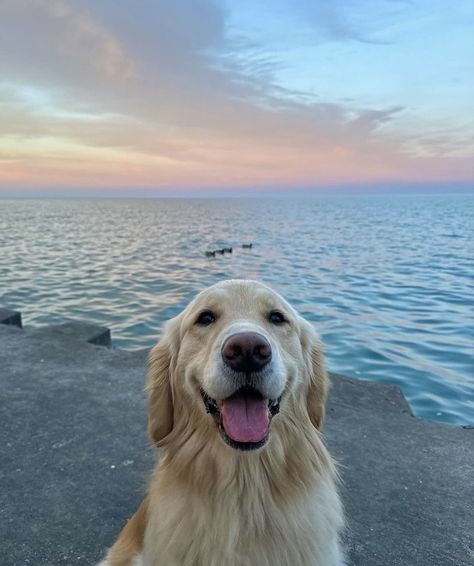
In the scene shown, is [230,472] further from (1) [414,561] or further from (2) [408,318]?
(2) [408,318]

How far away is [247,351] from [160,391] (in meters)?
0.93

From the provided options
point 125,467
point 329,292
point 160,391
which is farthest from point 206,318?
point 329,292

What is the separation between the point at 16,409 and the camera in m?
4.73

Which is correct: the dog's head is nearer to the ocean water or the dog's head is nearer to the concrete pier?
the concrete pier

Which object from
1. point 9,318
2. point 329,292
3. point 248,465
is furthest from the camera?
point 329,292

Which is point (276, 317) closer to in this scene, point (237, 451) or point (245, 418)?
point (245, 418)

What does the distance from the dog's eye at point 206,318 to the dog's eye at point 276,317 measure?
35 cm

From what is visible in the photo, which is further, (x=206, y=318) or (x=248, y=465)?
(x=206, y=318)

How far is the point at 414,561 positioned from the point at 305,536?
3.28 ft

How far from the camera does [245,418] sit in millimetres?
2512

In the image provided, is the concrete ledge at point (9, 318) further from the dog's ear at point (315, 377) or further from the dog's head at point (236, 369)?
the dog's ear at point (315, 377)

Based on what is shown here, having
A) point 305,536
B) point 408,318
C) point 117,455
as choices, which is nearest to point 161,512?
point 305,536

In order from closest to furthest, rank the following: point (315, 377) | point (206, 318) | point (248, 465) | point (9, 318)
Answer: point (248, 465)
point (206, 318)
point (315, 377)
point (9, 318)

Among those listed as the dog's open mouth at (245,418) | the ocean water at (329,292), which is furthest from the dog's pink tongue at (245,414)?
the ocean water at (329,292)
